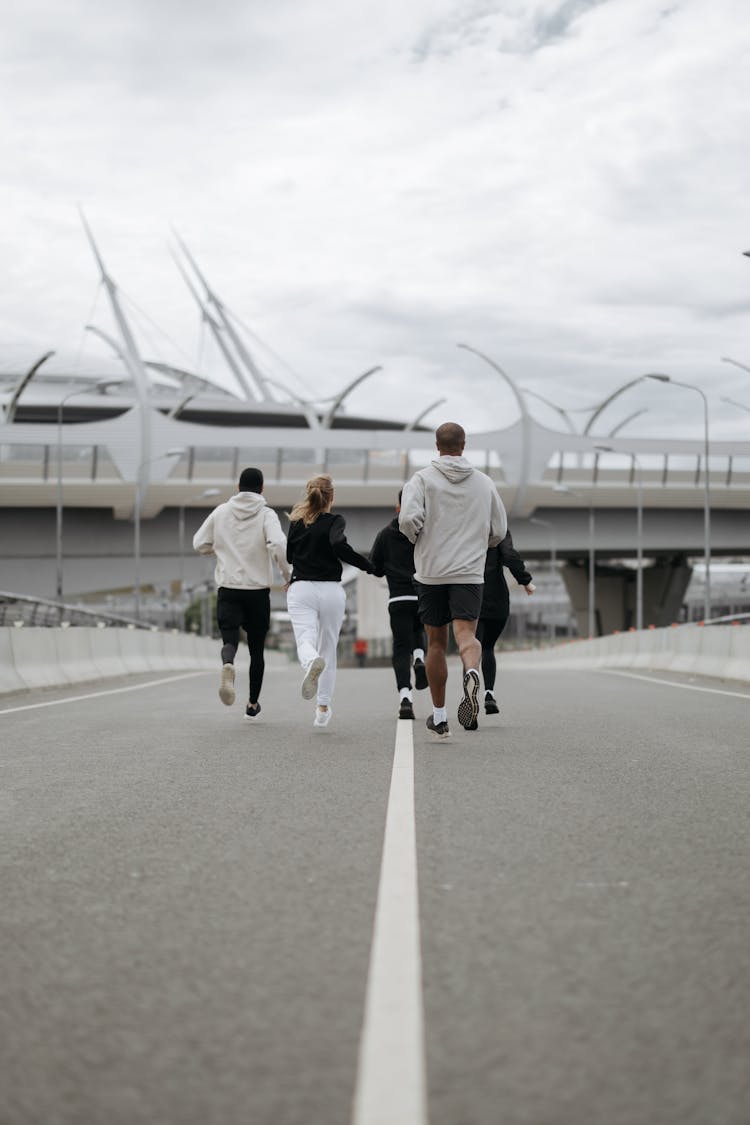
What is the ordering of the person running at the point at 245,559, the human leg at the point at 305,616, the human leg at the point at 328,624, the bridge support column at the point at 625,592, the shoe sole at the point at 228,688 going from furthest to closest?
the bridge support column at the point at 625,592 < the person running at the point at 245,559 < the shoe sole at the point at 228,688 < the human leg at the point at 328,624 < the human leg at the point at 305,616

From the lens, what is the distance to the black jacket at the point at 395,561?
473 inches

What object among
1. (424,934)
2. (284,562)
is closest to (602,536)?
(284,562)

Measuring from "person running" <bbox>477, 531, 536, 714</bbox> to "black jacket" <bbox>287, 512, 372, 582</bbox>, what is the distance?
105 centimetres

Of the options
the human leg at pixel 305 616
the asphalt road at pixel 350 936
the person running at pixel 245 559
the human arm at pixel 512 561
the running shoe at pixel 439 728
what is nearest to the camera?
the asphalt road at pixel 350 936

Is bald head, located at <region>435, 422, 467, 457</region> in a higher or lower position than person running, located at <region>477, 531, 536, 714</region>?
higher

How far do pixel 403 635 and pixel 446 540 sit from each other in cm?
183

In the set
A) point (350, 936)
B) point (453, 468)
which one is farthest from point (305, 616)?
point (350, 936)

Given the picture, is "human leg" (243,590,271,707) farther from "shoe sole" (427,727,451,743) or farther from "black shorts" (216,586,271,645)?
"shoe sole" (427,727,451,743)

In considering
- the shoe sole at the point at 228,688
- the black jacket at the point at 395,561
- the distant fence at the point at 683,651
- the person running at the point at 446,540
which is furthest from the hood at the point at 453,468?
the distant fence at the point at 683,651

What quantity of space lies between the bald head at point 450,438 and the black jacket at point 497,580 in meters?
1.33

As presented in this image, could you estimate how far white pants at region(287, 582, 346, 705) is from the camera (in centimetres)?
1113

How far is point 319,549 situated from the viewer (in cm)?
1127

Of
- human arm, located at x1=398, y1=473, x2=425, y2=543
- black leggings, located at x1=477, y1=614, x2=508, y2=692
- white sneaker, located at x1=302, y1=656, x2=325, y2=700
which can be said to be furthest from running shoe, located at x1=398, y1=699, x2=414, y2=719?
human arm, located at x1=398, y1=473, x2=425, y2=543

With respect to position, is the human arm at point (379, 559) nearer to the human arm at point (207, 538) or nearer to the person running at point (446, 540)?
the human arm at point (207, 538)
